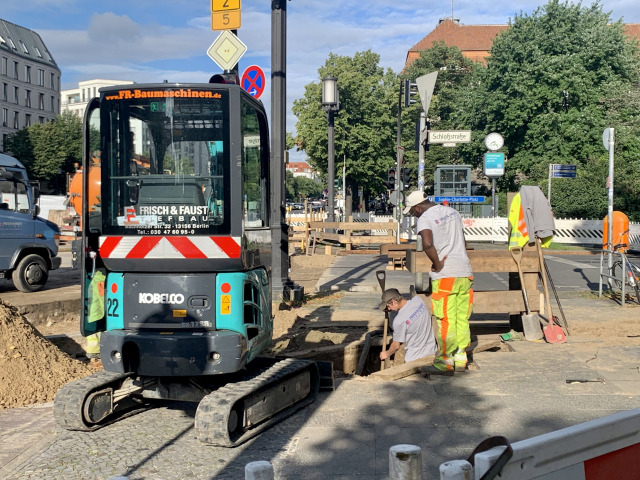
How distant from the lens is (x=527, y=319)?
878 cm

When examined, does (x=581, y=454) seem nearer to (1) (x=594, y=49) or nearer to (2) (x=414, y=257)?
(2) (x=414, y=257)

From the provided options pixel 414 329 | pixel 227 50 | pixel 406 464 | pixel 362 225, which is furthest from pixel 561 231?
pixel 406 464

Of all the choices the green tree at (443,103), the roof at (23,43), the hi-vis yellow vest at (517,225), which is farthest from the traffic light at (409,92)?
the roof at (23,43)

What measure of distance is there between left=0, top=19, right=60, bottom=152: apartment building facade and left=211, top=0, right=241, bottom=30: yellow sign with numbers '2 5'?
237ft

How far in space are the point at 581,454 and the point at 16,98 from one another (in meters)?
90.8

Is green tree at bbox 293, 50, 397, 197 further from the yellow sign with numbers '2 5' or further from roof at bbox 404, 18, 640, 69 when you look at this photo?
the yellow sign with numbers '2 5'

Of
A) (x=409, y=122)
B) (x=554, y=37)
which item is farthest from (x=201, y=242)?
(x=409, y=122)

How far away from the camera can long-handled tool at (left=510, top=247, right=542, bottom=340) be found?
28.8 ft

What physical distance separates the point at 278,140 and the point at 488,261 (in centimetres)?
537

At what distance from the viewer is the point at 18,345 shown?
7.07 m

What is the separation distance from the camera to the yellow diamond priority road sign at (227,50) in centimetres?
1091

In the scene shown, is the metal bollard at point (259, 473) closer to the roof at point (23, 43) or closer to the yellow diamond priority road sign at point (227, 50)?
the yellow diamond priority road sign at point (227, 50)

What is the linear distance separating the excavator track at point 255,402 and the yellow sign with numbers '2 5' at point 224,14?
6.98 meters

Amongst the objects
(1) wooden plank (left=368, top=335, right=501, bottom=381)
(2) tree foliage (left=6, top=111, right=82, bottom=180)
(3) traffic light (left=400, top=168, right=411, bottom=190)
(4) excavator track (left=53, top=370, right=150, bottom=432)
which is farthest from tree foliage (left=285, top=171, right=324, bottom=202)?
(4) excavator track (left=53, top=370, right=150, bottom=432)
